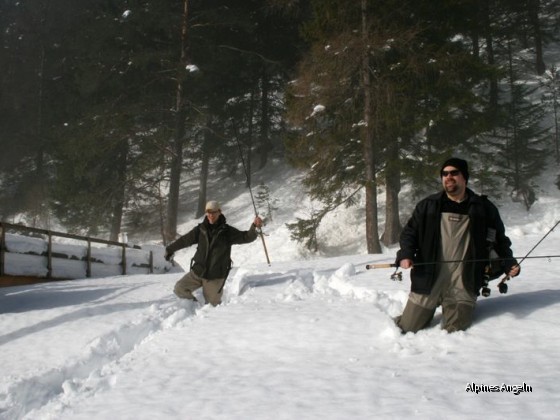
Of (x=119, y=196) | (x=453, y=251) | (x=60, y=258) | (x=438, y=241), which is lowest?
(x=60, y=258)

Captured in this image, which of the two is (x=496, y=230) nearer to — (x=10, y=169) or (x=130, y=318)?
(x=130, y=318)

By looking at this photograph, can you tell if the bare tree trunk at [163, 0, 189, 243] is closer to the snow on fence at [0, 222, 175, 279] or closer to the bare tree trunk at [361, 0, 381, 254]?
the snow on fence at [0, 222, 175, 279]

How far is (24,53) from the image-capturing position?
3684cm

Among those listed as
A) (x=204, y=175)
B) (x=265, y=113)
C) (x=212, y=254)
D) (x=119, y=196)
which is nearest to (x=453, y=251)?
(x=212, y=254)

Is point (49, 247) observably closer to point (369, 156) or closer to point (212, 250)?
point (212, 250)

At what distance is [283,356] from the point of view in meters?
4.70

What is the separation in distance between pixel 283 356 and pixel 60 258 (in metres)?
9.56

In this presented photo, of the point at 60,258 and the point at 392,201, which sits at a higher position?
the point at 392,201

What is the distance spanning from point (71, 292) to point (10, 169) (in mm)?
27437

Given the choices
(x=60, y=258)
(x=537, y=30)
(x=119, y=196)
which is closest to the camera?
(x=60, y=258)

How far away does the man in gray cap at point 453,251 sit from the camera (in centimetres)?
459

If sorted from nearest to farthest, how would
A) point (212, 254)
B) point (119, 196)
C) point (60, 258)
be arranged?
1. point (212, 254)
2. point (60, 258)
3. point (119, 196)

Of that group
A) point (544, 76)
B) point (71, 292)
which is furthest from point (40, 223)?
point (544, 76)

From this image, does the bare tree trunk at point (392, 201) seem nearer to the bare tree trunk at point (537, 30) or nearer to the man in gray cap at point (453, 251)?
the man in gray cap at point (453, 251)
